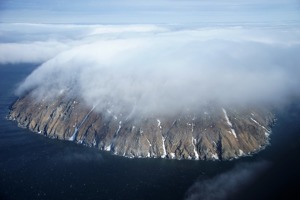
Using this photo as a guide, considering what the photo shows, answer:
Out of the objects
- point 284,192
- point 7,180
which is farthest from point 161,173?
point 7,180

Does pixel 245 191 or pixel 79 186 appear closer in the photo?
pixel 245 191

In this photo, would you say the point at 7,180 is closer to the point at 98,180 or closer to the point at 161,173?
the point at 98,180

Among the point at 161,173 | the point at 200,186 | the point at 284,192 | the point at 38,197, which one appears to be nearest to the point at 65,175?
the point at 38,197

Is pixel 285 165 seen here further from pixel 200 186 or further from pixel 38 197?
pixel 38 197

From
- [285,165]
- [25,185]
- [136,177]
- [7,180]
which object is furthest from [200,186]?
[7,180]

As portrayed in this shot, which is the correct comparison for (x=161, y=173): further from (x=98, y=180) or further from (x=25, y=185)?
(x=25, y=185)

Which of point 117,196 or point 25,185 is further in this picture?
point 25,185

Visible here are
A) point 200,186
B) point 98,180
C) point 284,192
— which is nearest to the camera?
point 284,192

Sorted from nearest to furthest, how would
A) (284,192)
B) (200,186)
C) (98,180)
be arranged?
(284,192)
(200,186)
(98,180)
